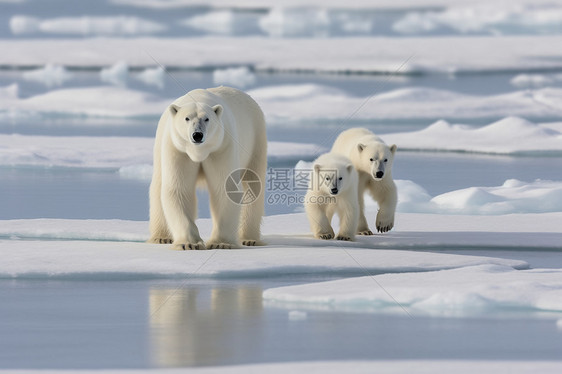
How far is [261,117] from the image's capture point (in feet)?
23.6

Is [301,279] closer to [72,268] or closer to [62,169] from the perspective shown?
[72,268]

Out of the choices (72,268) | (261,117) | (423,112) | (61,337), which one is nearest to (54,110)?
(423,112)

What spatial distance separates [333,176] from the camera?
6922 mm

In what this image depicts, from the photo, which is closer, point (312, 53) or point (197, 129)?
point (197, 129)

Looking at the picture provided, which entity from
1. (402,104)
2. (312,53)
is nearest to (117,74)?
(312,53)

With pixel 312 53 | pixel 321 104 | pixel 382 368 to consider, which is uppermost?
pixel 312 53

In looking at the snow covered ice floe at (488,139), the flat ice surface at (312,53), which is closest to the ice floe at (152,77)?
the flat ice surface at (312,53)

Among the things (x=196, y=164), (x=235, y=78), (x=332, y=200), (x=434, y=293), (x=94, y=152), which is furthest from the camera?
(x=235, y=78)

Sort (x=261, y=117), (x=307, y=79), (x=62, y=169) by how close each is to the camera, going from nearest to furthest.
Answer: (x=261, y=117) < (x=62, y=169) < (x=307, y=79)

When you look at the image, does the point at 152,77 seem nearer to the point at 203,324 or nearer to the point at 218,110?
the point at 218,110

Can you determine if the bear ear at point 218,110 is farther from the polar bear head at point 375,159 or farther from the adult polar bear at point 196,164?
the polar bear head at point 375,159

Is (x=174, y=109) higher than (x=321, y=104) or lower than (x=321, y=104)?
lower

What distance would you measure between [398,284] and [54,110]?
42.1 ft

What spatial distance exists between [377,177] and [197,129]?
1599 mm
